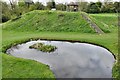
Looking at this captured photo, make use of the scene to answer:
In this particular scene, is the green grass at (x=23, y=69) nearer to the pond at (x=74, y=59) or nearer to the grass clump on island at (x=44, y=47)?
the pond at (x=74, y=59)

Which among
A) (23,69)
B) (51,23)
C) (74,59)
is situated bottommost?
(23,69)

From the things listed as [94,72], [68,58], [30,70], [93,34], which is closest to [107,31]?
[93,34]

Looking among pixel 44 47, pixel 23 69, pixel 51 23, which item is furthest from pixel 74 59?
pixel 51 23

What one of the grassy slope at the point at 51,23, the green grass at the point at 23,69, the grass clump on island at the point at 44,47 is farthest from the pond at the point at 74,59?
the grassy slope at the point at 51,23

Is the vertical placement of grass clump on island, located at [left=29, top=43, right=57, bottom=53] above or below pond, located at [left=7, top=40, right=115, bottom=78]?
above

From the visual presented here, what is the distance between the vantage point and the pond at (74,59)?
14.0 m

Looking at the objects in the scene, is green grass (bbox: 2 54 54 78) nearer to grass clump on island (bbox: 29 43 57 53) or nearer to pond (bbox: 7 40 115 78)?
pond (bbox: 7 40 115 78)

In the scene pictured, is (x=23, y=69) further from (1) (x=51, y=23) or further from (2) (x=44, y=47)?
(1) (x=51, y=23)

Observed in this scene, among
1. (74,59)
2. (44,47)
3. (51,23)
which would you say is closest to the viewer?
(74,59)

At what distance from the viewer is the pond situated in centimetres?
1404

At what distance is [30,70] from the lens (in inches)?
548

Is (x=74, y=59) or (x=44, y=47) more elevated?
(x=44, y=47)

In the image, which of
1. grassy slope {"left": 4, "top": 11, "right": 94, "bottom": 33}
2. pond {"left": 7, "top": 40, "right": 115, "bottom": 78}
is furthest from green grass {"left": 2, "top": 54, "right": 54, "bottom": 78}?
grassy slope {"left": 4, "top": 11, "right": 94, "bottom": 33}

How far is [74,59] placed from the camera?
16.8m
